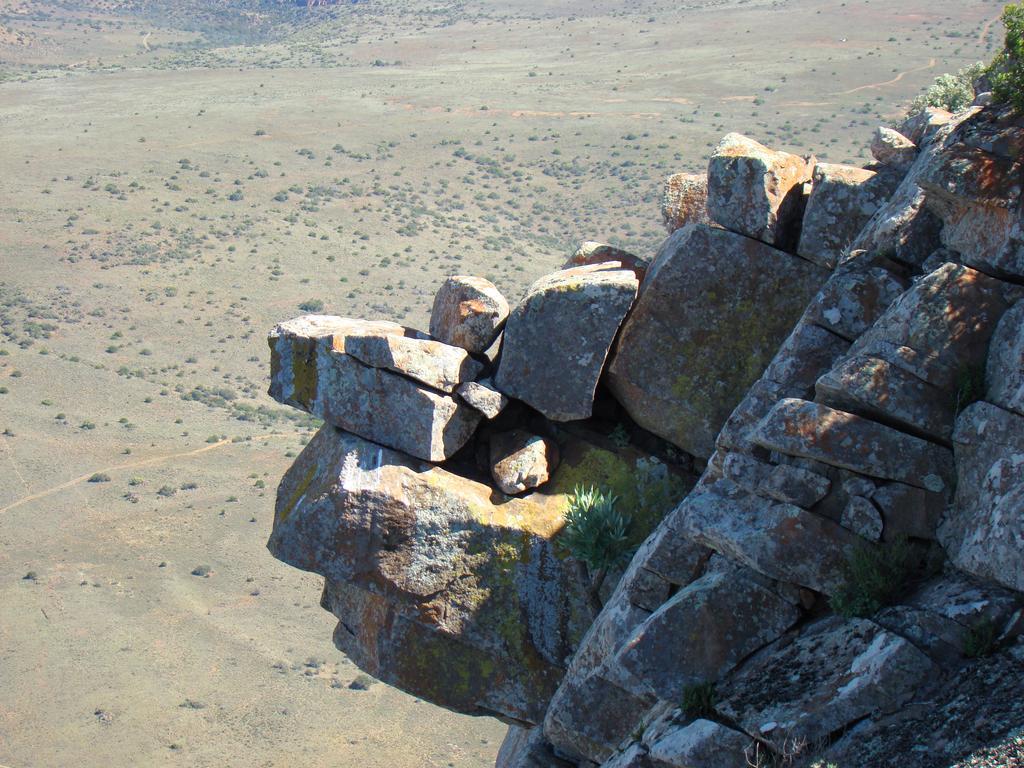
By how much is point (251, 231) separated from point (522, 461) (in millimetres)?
66806

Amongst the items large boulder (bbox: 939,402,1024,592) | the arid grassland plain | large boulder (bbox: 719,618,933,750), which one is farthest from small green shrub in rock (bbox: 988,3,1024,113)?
the arid grassland plain

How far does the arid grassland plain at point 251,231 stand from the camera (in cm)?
3653

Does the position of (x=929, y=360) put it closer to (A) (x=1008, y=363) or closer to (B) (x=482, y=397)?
(A) (x=1008, y=363)

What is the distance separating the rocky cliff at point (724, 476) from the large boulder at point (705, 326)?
4cm

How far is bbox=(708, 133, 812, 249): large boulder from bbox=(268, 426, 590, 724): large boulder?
4238 millimetres

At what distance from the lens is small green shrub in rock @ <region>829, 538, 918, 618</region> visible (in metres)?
9.58

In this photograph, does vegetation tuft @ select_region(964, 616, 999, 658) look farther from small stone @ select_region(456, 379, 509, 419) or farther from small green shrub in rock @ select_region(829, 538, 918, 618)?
small stone @ select_region(456, 379, 509, 419)

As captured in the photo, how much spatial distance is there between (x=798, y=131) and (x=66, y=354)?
60.6m

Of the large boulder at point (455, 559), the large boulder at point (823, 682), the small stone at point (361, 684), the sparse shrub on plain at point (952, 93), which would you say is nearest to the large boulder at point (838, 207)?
the large boulder at point (455, 559)

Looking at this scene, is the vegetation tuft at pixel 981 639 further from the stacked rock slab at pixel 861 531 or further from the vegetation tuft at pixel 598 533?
the vegetation tuft at pixel 598 533

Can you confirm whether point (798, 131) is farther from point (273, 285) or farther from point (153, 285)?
point (153, 285)

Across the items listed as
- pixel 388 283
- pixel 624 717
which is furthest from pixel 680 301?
pixel 388 283

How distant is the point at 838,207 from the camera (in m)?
12.9

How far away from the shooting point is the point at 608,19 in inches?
5969
